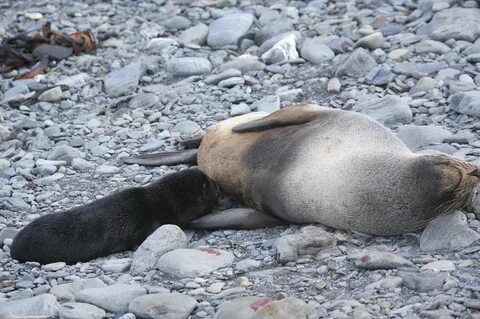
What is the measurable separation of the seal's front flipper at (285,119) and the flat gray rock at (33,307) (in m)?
2.19

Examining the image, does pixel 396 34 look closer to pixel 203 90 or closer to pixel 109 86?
pixel 203 90

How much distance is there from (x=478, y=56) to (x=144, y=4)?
4.17 metres

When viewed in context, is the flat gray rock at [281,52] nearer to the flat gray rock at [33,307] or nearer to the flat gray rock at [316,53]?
the flat gray rock at [316,53]

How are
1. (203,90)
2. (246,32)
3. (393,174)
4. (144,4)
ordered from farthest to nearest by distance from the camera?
1. (144,4)
2. (246,32)
3. (203,90)
4. (393,174)

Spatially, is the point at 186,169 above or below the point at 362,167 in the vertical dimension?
below

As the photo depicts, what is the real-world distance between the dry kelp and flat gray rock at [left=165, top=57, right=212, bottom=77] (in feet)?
4.10

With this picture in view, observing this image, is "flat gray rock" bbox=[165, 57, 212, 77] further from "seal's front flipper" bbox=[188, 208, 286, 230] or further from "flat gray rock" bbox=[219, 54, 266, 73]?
"seal's front flipper" bbox=[188, 208, 286, 230]

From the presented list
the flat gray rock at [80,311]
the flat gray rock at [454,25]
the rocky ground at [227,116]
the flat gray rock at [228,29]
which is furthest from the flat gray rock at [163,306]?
the flat gray rock at [228,29]

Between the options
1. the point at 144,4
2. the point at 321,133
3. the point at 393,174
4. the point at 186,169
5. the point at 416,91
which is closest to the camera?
the point at 393,174

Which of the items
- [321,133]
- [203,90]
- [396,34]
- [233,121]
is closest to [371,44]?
[396,34]

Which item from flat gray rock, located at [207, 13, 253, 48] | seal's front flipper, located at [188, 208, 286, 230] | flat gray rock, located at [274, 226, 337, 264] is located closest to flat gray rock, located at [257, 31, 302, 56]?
flat gray rock, located at [207, 13, 253, 48]

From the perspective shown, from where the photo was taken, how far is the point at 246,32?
934 centimetres

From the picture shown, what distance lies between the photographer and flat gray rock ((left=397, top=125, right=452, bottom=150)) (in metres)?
6.51

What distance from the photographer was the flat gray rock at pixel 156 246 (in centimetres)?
540
